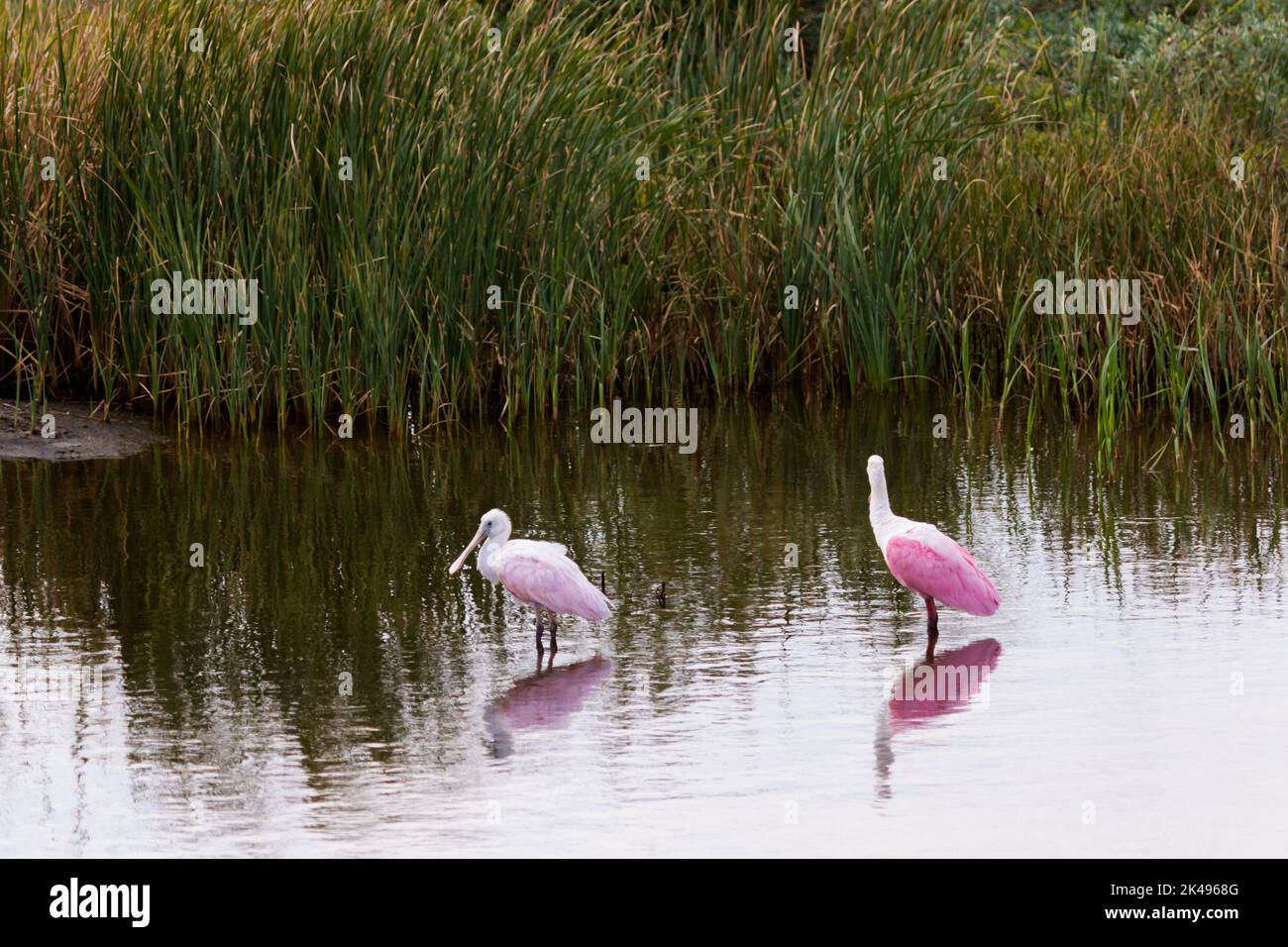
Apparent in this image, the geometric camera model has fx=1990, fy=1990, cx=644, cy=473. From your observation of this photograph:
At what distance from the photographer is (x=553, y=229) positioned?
39.8 ft

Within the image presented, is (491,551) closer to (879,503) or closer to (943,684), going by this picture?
(879,503)

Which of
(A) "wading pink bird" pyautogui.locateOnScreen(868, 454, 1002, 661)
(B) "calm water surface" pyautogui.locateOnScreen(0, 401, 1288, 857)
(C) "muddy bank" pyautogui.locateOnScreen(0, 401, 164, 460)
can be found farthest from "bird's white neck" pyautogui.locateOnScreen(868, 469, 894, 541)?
(C) "muddy bank" pyautogui.locateOnScreen(0, 401, 164, 460)

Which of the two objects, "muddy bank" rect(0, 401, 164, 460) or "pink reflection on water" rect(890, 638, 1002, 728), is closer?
"pink reflection on water" rect(890, 638, 1002, 728)

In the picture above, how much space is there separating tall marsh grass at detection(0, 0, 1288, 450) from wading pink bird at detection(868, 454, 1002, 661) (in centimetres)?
317

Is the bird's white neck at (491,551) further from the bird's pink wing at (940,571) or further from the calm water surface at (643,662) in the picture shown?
the bird's pink wing at (940,571)

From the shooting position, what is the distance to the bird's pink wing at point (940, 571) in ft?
24.0

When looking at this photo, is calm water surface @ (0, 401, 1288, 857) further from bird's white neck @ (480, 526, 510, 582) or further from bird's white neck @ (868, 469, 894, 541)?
bird's white neck @ (868, 469, 894, 541)

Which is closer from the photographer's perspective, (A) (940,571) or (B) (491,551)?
(A) (940,571)

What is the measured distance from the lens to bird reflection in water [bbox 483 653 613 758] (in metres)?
6.27

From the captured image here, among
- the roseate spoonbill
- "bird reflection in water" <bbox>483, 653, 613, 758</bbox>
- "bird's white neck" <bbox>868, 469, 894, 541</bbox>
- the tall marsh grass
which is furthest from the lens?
the tall marsh grass

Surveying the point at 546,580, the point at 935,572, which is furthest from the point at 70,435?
the point at 935,572

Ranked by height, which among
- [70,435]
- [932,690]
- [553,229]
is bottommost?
[932,690]

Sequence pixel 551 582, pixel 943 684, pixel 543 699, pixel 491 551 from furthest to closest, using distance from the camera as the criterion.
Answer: pixel 491 551
pixel 551 582
pixel 943 684
pixel 543 699

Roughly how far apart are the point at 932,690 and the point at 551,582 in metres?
1.44
